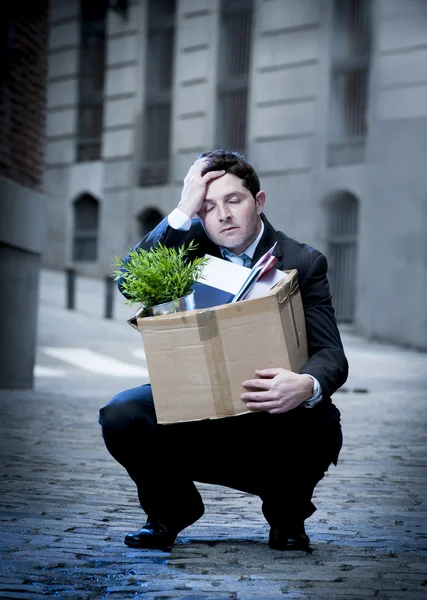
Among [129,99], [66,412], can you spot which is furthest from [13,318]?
[129,99]

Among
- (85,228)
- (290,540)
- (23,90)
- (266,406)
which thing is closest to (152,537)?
(290,540)

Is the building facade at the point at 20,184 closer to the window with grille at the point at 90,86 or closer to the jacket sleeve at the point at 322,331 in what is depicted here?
the jacket sleeve at the point at 322,331

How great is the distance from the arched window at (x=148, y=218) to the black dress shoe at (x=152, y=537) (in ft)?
85.2

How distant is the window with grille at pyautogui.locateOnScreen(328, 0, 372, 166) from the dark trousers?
Result: 69.5ft

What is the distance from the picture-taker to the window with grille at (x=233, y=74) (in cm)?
2839

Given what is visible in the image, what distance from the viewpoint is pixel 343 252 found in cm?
2481

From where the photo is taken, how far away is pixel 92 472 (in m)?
6.71

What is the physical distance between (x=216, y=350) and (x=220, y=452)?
543 millimetres

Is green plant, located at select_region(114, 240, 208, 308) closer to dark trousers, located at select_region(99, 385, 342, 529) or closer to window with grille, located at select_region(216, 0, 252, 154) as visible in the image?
dark trousers, located at select_region(99, 385, 342, 529)

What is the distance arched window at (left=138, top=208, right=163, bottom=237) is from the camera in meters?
30.3

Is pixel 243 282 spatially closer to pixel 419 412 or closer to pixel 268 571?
pixel 268 571

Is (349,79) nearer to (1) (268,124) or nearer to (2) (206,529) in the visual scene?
(1) (268,124)

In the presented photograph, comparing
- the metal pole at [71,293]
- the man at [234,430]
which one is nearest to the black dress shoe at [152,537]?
the man at [234,430]

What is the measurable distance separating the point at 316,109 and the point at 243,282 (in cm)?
2250
